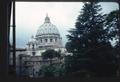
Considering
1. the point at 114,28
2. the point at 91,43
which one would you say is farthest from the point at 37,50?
the point at 114,28

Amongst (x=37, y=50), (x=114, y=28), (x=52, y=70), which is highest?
(x=114, y=28)

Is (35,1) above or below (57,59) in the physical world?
above

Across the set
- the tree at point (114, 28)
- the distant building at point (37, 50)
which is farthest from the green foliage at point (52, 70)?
the tree at point (114, 28)

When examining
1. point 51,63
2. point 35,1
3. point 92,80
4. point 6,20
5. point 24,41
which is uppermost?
point 35,1

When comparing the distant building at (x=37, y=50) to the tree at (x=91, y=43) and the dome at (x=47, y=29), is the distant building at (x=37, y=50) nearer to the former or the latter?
the dome at (x=47, y=29)

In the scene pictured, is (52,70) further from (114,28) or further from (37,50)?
(114,28)

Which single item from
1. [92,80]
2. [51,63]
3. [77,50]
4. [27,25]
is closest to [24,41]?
[27,25]

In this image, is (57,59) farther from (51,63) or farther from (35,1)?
(35,1)
